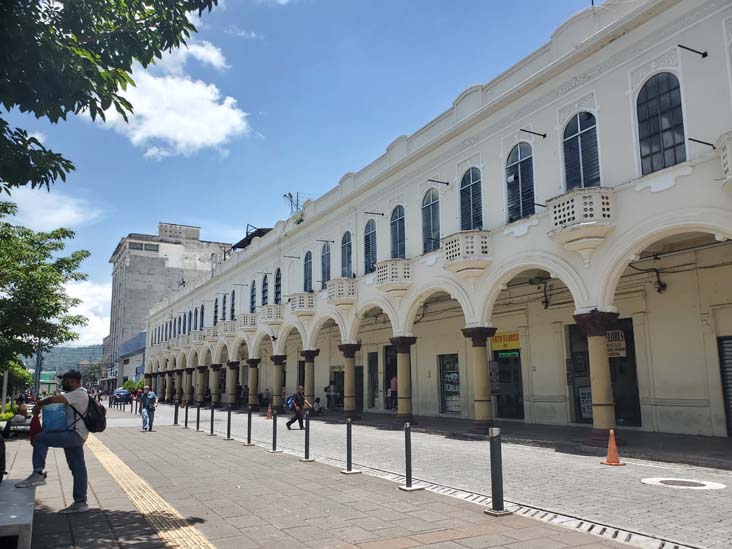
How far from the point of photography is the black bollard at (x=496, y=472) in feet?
22.6

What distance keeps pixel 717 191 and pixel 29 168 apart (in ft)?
→ 36.6

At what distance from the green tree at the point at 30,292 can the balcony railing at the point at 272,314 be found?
11477 mm

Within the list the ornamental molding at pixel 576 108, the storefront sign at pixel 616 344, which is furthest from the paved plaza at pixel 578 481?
the ornamental molding at pixel 576 108

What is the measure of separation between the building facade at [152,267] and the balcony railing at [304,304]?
57.9 metres

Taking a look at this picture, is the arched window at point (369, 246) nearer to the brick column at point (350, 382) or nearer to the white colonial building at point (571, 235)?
the white colonial building at point (571, 235)

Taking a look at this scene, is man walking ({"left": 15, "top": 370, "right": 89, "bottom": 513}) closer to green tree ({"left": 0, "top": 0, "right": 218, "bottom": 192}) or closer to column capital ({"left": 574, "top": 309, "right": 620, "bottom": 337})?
green tree ({"left": 0, "top": 0, "right": 218, "bottom": 192})

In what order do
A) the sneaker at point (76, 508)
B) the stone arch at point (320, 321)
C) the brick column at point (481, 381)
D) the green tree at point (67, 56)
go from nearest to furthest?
the green tree at point (67, 56) → the sneaker at point (76, 508) → the brick column at point (481, 381) → the stone arch at point (320, 321)

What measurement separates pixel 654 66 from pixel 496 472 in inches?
388

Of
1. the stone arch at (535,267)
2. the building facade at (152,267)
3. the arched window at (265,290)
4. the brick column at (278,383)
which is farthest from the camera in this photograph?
the building facade at (152,267)

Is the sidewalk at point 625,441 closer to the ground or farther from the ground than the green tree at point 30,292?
closer to the ground

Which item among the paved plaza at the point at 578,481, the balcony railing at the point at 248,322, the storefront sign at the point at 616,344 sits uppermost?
the balcony railing at the point at 248,322

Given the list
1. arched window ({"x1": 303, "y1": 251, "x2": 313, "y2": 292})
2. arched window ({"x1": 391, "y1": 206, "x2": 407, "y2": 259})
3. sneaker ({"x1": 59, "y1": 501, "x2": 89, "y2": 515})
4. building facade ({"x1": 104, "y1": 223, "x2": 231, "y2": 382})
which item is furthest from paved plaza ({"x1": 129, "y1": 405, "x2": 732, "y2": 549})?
building facade ({"x1": 104, "y1": 223, "x2": 231, "y2": 382})

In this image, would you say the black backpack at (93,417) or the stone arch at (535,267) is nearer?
the black backpack at (93,417)

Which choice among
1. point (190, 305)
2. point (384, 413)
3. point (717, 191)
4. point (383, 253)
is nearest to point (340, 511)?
point (717, 191)
